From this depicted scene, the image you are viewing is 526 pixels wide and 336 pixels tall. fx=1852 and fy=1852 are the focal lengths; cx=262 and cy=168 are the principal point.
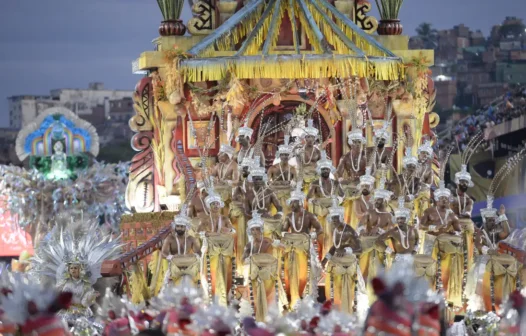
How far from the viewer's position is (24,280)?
1880cm

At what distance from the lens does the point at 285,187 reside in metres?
24.9

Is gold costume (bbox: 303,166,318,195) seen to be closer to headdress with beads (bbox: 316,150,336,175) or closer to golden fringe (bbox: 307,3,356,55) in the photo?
headdress with beads (bbox: 316,150,336,175)

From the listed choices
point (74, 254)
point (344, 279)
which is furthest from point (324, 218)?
point (74, 254)

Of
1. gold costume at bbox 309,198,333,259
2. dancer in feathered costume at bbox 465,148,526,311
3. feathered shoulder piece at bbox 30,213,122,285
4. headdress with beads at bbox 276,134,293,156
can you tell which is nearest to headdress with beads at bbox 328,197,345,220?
gold costume at bbox 309,198,333,259

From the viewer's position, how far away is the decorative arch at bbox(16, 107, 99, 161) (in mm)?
45156

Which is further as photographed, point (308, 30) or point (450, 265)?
point (308, 30)

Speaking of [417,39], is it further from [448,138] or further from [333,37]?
[333,37]

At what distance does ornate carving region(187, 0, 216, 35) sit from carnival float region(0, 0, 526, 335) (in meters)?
0.02

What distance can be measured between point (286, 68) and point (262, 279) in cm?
402

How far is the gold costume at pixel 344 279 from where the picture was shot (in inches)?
912

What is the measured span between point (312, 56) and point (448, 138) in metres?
14.0

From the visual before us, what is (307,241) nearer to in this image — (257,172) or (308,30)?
(257,172)

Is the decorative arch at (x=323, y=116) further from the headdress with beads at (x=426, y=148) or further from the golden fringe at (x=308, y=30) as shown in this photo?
the headdress with beads at (x=426, y=148)

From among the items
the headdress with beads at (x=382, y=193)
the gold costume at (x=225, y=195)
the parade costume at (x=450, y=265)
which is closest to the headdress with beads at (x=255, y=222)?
the gold costume at (x=225, y=195)
